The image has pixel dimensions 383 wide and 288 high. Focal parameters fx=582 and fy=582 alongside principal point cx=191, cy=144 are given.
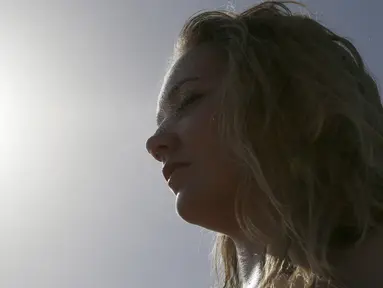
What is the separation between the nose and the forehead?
0.35 feet

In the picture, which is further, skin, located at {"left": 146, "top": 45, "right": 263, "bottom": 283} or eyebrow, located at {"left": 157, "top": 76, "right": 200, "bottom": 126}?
eyebrow, located at {"left": 157, "top": 76, "right": 200, "bottom": 126}

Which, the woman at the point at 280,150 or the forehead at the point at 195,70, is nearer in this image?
the woman at the point at 280,150

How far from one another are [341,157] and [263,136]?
7.5 inches

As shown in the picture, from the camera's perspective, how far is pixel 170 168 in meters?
1.49

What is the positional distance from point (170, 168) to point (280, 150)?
11.3 inches

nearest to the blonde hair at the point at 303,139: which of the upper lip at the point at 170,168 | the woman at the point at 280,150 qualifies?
the woman at the point at 280,150

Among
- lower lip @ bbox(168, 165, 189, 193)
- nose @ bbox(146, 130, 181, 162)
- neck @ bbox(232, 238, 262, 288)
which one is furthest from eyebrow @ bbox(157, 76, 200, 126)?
neck @ bbox(232, 238, 262, 288)

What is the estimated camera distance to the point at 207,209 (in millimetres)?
1436

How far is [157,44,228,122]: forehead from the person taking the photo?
1545mm

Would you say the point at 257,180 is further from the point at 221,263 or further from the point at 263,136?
the point at 221,263

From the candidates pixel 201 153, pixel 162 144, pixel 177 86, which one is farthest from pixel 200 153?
pixel 177 86

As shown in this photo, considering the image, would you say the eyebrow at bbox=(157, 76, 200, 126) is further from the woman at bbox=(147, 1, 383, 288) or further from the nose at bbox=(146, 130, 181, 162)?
the nose at bbox=(146, 130, 181, 162)

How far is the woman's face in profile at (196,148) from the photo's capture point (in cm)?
142

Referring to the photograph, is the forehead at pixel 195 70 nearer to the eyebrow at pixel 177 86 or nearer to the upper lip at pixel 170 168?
the eyebrow at pixel 177 86
